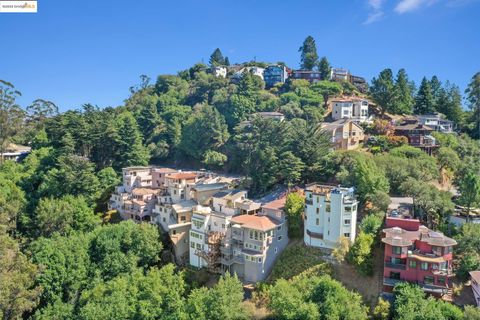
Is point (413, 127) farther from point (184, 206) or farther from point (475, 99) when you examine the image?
point (184, 206)

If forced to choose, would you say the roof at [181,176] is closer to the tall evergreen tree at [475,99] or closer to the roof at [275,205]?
the roof at [275,205]

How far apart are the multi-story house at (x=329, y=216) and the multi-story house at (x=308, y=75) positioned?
172ft

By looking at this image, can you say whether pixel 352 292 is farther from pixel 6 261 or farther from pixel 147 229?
pixel 6 261

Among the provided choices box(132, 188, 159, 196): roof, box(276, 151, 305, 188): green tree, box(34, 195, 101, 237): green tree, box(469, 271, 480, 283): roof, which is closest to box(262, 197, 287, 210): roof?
box(276, 151, 305, 188): green tree

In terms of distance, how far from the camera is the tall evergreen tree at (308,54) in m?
89.1

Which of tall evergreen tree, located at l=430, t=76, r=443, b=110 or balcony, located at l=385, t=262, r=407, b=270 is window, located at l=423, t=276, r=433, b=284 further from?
tall evergreen tree, located at l=430, t=76, r=443, b=110

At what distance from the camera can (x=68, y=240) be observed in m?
40.0

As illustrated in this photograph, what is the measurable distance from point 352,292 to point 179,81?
73489 millimetres

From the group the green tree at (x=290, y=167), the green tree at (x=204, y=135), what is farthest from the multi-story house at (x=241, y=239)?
the green tree at (x=204, y=135)

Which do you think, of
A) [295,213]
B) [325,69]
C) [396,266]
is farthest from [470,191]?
[325,69]

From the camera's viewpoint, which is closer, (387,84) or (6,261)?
(6,261)

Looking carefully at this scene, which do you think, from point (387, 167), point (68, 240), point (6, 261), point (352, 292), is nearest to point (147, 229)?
point (68, 240)

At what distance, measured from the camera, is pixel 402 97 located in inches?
2569

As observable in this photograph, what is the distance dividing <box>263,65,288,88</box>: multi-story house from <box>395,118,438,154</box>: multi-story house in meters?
38.6
